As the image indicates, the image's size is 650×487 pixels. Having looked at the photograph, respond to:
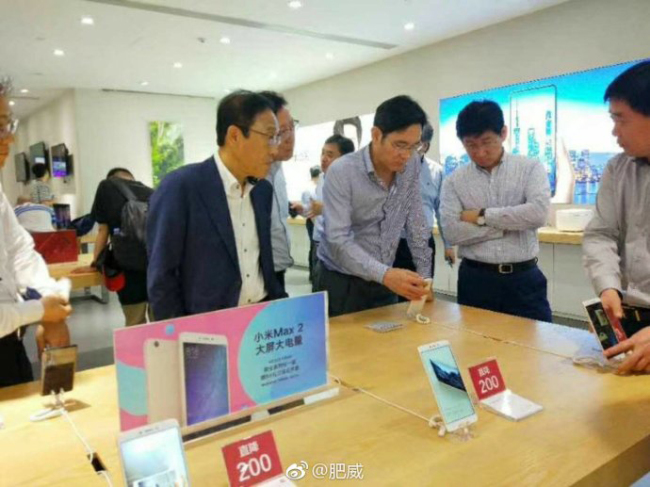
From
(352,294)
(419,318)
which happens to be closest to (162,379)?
(419,318)

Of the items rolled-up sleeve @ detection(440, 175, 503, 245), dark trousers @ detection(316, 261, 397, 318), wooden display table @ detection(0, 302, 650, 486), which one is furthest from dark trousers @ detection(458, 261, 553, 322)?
wooden display table @ detection(0, 302, 650, 486)

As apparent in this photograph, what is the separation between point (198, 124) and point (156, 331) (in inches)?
385

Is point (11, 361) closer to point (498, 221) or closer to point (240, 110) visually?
point (240, 110)

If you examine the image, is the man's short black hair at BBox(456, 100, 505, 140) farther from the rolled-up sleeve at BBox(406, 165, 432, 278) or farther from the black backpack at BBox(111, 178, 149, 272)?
the black backpack at BBox(111, 178, 149, 272)

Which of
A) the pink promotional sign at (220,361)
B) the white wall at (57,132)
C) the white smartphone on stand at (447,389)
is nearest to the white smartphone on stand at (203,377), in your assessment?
the pink promotional sign at (220,361)

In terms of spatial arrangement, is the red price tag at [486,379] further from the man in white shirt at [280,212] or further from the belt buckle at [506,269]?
the man in white shirt at [280,212]

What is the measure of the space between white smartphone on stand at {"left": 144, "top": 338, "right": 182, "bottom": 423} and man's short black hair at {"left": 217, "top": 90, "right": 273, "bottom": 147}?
81cm

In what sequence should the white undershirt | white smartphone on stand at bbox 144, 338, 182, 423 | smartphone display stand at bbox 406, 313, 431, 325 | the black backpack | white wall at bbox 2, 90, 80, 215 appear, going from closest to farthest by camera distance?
white smartphone on stand at bbox 144, 338, 182, 423, the white undershirt, smartphone display stand at bbox 406, 313, 431, 325, the black backpack, white wall at bbox 2, 90, 80, 215

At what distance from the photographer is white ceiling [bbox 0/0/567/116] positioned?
195 inches

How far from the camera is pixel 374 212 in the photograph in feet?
7.09

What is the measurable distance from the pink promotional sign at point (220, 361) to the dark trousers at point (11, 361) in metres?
0.80

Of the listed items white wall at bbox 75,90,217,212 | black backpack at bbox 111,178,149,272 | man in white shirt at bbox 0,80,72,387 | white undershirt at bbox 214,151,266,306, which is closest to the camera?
man in white shirt at bbox 0,80,72,387

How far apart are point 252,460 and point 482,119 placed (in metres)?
1.88

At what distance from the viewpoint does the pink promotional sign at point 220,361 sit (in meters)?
1.03
